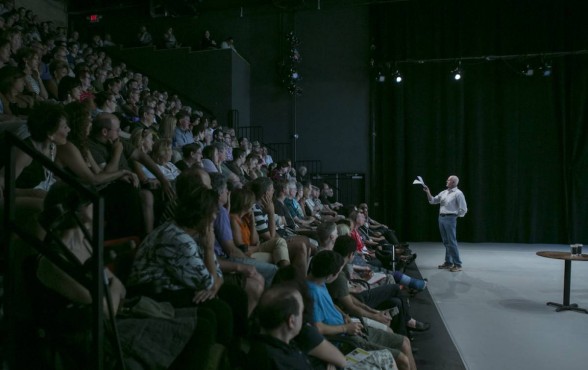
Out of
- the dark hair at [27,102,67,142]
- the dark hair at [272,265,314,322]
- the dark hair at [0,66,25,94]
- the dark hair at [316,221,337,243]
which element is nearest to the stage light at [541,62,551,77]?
the dark hair at [316,221,337,243]

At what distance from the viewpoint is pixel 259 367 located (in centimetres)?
171

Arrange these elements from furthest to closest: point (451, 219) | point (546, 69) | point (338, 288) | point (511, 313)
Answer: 1. point (546, 69)
2. point (451, 219)
3. point (511, 313)
4. point (338, 288)

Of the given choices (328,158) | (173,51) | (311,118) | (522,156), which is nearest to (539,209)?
(522,156)

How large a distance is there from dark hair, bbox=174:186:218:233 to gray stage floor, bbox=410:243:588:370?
2.31 m

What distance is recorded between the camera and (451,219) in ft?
23.6

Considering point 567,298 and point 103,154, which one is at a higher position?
point 103,154

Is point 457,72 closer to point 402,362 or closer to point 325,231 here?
point 325,231

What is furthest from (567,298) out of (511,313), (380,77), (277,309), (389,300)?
(380,77)

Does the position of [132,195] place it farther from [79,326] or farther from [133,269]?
[79,326]

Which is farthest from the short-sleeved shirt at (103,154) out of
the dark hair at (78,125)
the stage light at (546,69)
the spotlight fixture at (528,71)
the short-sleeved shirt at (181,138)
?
the stage light at (546,69)

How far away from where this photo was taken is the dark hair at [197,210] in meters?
2.14

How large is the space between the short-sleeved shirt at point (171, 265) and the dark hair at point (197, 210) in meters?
0.10

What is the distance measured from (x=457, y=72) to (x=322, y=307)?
8.42 metres

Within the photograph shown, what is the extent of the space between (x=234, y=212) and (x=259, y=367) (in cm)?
183
